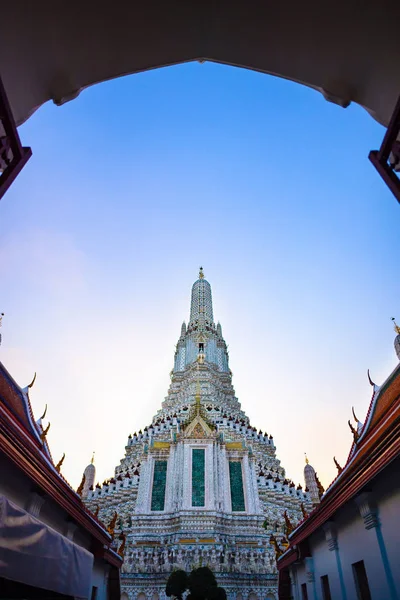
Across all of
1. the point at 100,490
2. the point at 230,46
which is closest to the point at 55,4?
the point at 230,46

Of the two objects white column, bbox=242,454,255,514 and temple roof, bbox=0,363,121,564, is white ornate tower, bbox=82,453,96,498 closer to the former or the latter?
white column, bbox=242,454,255,514

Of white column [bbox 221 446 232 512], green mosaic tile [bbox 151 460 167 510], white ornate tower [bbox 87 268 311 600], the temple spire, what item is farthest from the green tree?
the temple spire

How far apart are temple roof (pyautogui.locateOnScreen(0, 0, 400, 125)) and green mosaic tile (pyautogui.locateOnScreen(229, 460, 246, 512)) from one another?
26373mm

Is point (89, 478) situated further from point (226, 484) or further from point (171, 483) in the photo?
point (226, 484)

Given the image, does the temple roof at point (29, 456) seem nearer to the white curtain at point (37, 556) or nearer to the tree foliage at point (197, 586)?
the white curtain at point (37, 556)

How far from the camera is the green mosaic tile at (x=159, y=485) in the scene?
2531 cm

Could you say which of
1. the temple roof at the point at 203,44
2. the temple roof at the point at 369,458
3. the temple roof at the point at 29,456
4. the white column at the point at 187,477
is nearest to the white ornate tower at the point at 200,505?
the white column at the point at 187,477

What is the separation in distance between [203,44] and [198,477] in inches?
1031

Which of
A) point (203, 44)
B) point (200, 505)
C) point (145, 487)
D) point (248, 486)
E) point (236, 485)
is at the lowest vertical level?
point (203, 44)

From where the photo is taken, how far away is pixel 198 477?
25.8 metres

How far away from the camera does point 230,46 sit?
4.36m

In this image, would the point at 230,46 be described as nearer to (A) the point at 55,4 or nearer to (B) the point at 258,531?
(A) the point at 55,4

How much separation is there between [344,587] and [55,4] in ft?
35.2

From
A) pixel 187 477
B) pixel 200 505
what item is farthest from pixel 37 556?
pixel 187 477
